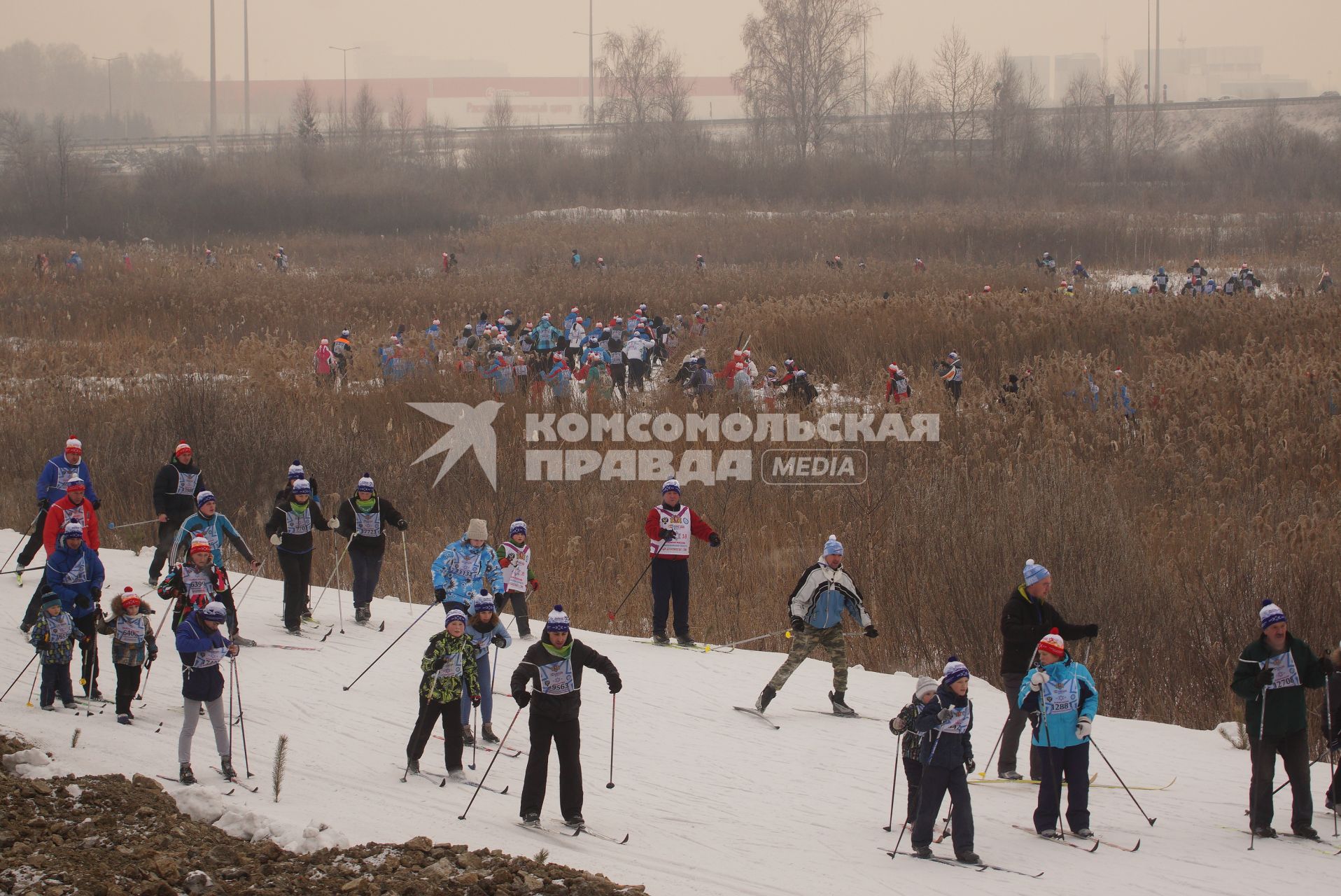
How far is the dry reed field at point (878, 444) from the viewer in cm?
1401

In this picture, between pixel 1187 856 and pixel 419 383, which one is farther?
pixel 419 383

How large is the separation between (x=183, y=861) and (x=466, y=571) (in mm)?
4188

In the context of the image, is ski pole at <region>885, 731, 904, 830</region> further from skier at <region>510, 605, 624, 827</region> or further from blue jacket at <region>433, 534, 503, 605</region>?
blue jacket at <region>433, 534, 503, 605</region>

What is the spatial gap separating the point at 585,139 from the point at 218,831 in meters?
79.5

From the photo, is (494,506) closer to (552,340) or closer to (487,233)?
(552,340)

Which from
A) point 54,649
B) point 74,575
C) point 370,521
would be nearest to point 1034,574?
point 370,521

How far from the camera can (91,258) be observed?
154 ft

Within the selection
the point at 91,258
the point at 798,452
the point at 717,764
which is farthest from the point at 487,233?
the point at 717,764

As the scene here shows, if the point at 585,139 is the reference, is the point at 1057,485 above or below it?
below

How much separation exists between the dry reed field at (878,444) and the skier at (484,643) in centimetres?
467

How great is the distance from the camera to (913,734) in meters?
8.31

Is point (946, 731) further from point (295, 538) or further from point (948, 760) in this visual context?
point (295, 538)

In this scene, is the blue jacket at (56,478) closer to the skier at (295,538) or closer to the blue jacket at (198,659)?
the skier at (295,538)

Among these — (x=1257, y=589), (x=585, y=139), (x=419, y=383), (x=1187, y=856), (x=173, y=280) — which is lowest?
(x=1187, y=856)
